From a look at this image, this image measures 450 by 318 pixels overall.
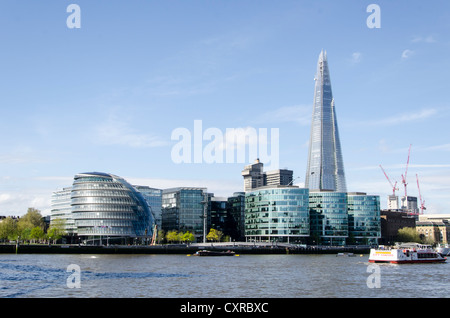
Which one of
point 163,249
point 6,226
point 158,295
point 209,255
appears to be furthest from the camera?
point 6,226

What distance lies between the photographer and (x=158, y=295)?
4462 centimetres

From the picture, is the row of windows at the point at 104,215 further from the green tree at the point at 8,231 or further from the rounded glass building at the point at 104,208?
the green tree at the point at 8,231

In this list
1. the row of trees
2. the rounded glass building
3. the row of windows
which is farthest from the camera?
the rounded glass building

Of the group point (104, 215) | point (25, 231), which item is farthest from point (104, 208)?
point (25, 231)

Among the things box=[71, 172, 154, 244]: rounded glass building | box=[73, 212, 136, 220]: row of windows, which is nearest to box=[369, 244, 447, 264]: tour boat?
box=[73, 212, 136, 220]: row of windows

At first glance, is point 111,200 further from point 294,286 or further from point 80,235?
point 294,286

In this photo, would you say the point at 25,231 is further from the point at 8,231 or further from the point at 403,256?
the point at 403,256

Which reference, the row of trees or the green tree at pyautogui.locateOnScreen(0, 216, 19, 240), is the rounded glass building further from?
the green tree at pyautogui.locateOnScreen(0, 216, 19, 240)

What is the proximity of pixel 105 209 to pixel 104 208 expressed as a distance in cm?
52

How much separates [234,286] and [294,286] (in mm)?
6136

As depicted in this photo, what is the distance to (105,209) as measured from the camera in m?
183

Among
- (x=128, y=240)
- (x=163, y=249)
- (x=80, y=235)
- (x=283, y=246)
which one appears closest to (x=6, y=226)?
(x=80, y=235)

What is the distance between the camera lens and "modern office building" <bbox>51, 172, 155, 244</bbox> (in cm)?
18300
